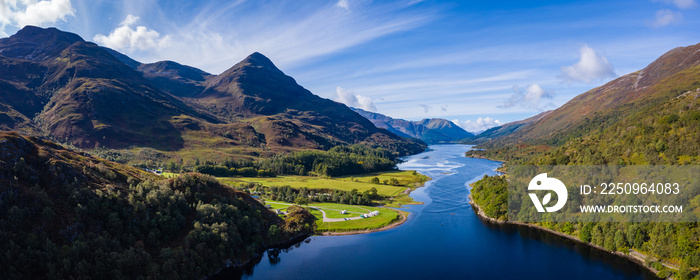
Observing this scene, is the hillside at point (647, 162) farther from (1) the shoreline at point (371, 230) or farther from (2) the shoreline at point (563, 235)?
(1) the shoreline at point (371, 230)

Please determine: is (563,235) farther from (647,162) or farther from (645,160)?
(645,160)

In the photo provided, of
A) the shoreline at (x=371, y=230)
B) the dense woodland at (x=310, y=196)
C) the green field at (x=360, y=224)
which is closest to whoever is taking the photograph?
the shoreline at (x=371, y=230)

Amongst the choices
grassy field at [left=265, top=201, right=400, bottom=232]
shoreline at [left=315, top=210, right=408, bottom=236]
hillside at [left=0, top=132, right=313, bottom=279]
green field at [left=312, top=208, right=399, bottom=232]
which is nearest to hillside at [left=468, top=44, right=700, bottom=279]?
shoreline at [left=315, top=210, right=408, bottom=236]

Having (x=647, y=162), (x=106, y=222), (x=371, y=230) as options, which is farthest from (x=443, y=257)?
(x=106, y=222)

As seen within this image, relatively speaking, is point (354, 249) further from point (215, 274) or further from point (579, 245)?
point (579, 245)

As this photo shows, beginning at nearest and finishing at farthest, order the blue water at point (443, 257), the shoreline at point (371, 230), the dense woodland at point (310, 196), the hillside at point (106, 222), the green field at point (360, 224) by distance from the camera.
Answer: the hillside at point (106, 222)
the blue water at point (443, 257)
the shoreline at point (371, 230)
the green field at point (360, 224)
the dense woodland at point (310, 196)

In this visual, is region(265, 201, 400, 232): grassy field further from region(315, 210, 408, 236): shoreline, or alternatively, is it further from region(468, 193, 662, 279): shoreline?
region(468, 193, 662, 279): shoreline

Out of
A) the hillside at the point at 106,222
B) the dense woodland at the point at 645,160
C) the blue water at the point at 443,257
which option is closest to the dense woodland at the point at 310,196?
the blue water at the point at 443,257
